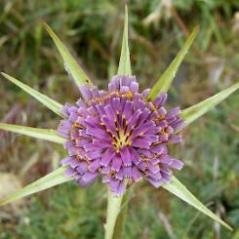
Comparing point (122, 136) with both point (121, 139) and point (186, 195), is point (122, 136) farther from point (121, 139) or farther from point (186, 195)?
point (186, 195)

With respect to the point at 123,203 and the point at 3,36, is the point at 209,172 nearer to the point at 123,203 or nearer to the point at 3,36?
the point at 123,203

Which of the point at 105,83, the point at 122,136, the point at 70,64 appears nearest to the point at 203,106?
the point at 122,136

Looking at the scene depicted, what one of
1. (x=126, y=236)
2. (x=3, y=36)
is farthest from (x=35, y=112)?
(x=126, y=236)

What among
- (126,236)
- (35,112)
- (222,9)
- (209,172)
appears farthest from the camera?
(222,9)

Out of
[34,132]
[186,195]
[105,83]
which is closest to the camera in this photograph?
[186,195]

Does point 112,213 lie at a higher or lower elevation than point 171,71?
lower
